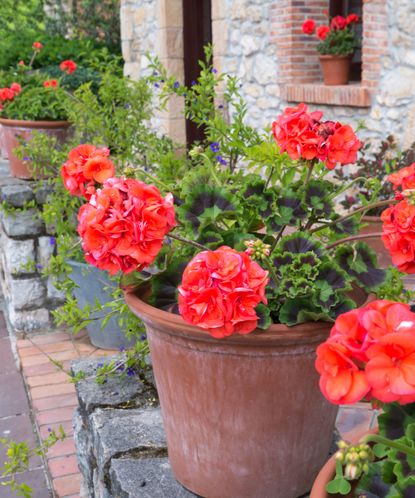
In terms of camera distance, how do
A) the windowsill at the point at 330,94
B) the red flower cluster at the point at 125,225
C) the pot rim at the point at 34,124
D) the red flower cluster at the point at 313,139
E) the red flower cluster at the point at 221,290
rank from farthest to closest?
the windowsill at the point at 330,94, the pot rim at the point at 34,124, the red flower cluster at the point at 313,139, the red flower cluster at the point at 125,225, the red flower cluster at the point at 221,290

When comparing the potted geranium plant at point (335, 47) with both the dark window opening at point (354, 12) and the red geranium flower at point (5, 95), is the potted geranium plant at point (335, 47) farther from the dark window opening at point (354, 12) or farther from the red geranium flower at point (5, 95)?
the red geranium flower at point (5, 95)

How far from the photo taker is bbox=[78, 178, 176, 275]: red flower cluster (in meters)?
1.45

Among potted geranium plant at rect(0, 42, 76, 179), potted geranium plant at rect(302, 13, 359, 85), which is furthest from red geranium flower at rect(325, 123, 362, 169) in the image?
potted geranium plant at rect(302, 13, 359, 85)

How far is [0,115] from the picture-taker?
4805 millimetres

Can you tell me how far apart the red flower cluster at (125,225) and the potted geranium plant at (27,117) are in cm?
305

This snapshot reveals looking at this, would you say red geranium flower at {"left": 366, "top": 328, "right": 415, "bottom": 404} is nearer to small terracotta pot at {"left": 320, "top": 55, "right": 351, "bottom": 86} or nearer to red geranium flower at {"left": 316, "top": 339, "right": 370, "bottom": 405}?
red geranium flower at {"left": 316, "top": 339, "right": 370, "bottom": 405}

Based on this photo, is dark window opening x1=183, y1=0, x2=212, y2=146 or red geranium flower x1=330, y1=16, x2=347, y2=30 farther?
dark window opening x1=183, y1=0, x2=212, y2=146

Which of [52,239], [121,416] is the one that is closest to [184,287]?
[121,416]

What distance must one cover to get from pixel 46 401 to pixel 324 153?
89.6 inches

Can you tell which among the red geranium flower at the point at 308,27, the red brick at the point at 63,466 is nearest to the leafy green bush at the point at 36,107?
the red geranium flower at the point at 308,27

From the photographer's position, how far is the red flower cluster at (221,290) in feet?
4.37

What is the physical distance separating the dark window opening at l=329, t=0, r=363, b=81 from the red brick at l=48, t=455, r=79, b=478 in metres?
4.14

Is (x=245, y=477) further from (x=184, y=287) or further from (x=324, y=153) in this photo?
(x=324, y=153)

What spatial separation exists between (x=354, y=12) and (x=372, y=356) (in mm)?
5791
